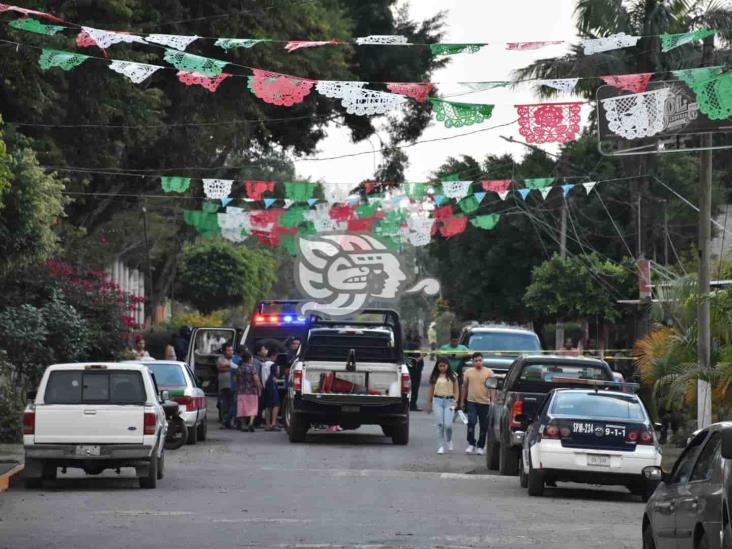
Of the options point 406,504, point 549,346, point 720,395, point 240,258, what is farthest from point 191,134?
point 240,258

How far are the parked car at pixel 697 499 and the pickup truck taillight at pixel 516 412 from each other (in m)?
10.1

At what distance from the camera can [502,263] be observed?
60.0 metres

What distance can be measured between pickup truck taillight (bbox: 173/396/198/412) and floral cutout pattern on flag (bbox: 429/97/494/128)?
26.3 ft

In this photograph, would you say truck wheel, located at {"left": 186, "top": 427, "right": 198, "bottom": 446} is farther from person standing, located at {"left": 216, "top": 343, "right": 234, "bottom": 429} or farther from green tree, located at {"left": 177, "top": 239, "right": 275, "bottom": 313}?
green tree, located at {"left": 177, "top": 239, "right": 275, "bottom": 313}

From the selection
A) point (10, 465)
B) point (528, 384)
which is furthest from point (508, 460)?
point (10, 465)

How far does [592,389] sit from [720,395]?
4.56 m

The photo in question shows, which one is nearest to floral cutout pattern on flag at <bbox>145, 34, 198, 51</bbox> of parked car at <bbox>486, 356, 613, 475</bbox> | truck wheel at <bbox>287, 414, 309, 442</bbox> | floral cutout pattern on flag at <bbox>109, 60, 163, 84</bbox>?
floral cutout pattern on flag at <bbox>109, 60, 163, 84</bbox>

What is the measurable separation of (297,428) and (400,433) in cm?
198

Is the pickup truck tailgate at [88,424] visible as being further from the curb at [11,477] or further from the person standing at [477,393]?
the person standing at [477,393]

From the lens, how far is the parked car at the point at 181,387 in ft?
90.4

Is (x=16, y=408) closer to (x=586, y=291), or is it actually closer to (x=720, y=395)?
(x=720, y=395)

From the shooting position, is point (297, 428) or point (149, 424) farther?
point (297, 428)

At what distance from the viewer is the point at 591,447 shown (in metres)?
19.3

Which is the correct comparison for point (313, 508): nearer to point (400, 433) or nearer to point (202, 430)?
point (400, 433)
